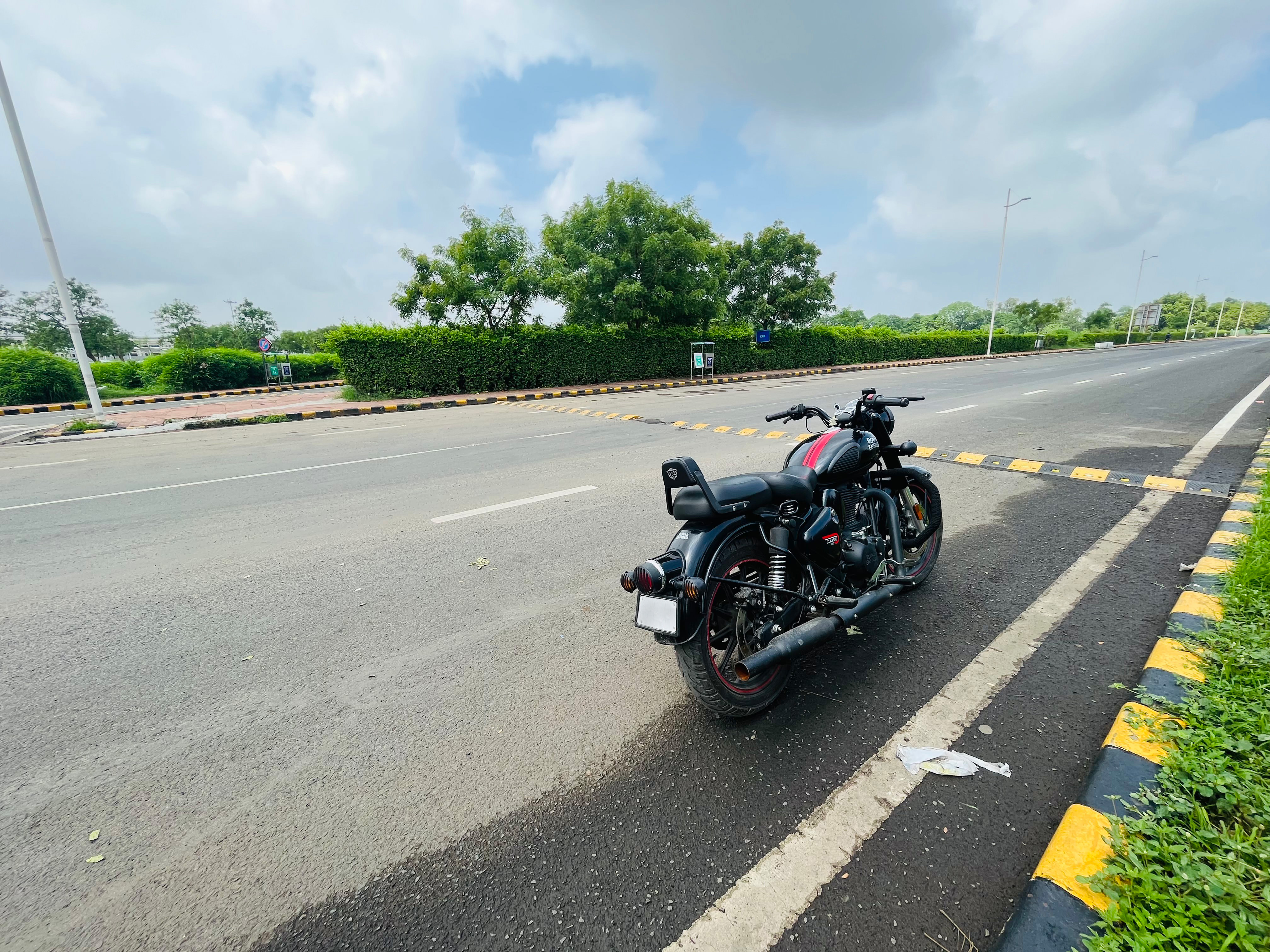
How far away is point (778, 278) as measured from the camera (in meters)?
30.5

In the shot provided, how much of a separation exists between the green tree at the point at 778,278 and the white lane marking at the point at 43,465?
27.6 meters

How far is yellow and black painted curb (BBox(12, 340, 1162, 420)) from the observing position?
15398mm

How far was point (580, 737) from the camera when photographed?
7.37ft

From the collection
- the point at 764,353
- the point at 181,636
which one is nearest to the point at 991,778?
the point at 181,636

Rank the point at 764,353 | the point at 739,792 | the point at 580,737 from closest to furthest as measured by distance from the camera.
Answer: the point at 739,792, the point at 580,737, the point at 764,353

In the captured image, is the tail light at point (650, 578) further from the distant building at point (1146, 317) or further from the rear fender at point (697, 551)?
the distant building at point (1146, 317)

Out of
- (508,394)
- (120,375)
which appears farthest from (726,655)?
(120,375)

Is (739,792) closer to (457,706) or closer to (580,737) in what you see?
(580,737)

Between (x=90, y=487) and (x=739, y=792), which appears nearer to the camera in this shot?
(x=739, y=792)

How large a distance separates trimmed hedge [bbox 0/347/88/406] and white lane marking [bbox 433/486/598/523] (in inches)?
887

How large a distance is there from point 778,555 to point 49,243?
55.6 ft

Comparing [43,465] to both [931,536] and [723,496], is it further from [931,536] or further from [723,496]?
[931,536]

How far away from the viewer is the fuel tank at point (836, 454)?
2.93 meters

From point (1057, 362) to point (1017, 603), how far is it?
104 ft
